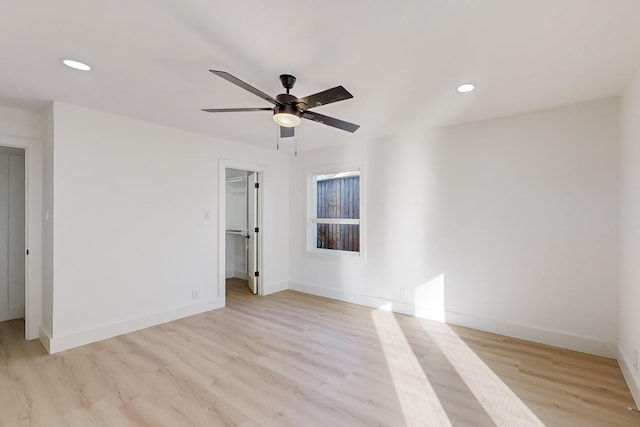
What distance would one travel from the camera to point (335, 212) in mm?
5184

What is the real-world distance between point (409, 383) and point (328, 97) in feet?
7.53

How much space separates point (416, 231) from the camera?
160 inches

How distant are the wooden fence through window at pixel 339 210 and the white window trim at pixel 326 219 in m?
0.11

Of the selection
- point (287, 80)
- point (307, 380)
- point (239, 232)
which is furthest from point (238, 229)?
point (287, 80)

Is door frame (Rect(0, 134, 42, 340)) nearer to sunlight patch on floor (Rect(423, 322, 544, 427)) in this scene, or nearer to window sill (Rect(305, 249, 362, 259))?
window sill (Rect(305, 249, 362, 259))

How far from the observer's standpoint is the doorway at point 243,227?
5117 millimetres

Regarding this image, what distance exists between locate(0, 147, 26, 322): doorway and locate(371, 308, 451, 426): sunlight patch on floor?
4669mm

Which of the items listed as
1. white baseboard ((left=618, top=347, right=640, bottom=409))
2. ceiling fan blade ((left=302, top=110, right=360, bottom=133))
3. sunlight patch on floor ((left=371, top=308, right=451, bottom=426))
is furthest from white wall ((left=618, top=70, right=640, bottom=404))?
ceiling fan blade ((left=302, top=110, right=360, bottom=133))

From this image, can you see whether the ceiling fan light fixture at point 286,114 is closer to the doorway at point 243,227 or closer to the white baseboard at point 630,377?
the doorway at point 243,227

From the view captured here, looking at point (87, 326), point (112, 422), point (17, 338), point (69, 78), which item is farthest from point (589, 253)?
point (17, 338)

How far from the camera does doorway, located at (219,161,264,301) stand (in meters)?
5.12

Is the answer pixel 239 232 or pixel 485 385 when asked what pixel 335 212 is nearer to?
pixel 239 232

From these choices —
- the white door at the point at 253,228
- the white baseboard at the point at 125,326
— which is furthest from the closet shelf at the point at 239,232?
the white baseboard at the point at 125,326

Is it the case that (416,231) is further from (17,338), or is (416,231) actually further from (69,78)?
(17,338)
